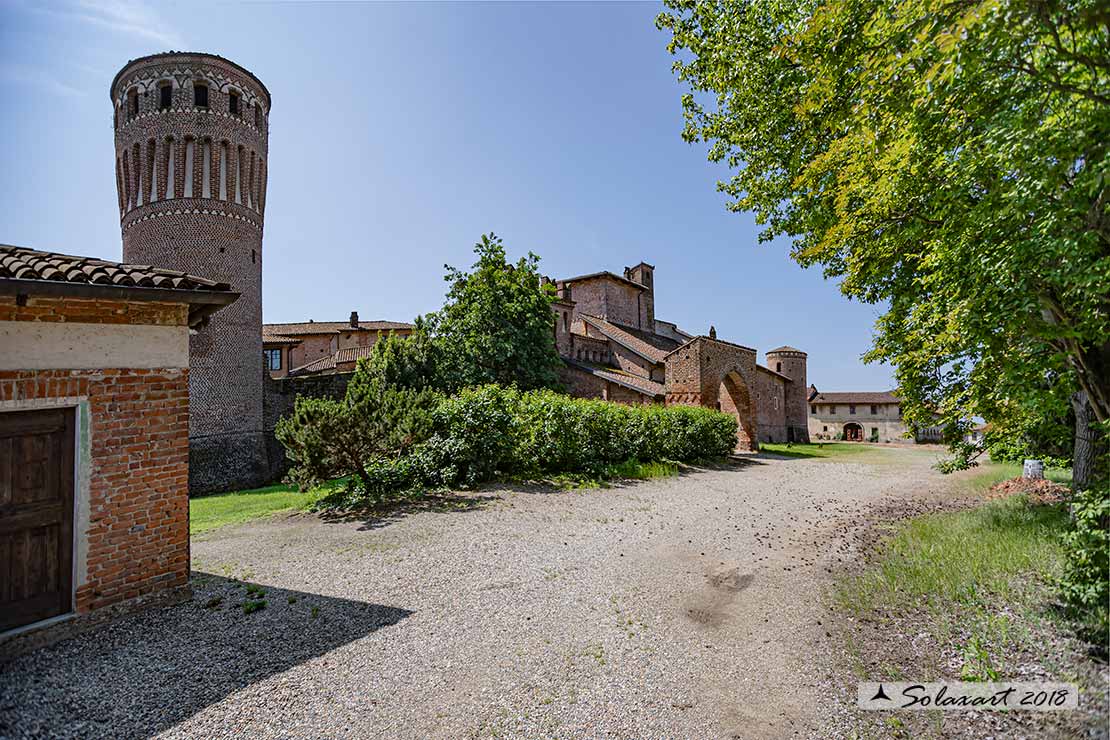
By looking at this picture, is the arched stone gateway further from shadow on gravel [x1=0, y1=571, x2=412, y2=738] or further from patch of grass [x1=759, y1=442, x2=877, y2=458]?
shadow on gravel [x1=0, y1=571, x2=412, y2=738]

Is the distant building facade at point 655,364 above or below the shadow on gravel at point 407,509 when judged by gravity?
above

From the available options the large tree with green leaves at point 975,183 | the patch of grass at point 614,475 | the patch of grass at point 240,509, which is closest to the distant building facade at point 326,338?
the patch of grass at point 240,509

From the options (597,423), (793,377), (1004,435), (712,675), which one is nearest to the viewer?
(712,675)

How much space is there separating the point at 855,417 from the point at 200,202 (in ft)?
187

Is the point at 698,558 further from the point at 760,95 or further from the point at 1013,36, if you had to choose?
the point at 760,95

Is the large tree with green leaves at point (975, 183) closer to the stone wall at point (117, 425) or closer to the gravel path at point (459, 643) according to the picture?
the gravel path at point (459, 643)

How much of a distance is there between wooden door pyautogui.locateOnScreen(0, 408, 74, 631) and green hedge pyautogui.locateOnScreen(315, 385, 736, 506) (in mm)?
5380

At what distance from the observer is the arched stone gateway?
73.0 ft

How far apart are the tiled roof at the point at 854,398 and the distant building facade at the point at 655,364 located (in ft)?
59.2

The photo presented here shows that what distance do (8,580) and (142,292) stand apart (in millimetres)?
2705

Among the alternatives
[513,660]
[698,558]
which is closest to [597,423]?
[698,558]


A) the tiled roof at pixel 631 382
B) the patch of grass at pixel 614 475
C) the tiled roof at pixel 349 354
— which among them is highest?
the tiled roof at pixel 349 354

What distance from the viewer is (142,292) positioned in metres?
4.68

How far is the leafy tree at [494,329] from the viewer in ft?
67.3
